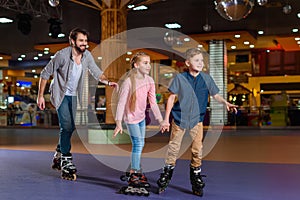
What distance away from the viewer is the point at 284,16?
12766mm

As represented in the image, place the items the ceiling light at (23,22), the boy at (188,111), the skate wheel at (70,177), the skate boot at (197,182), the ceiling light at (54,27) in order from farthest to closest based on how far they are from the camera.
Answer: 1. the ceiling light at (54,27)
2. the ceiling light at (23,22)
3. the skate wheel at (70,177)
4. the boy at (188,111)
5. the skate boot at (197,182)

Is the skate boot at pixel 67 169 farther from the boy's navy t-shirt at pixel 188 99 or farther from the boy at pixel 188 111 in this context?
the boy's navy t-shirt at pixel 188 99

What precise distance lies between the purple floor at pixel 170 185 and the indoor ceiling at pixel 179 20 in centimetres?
673

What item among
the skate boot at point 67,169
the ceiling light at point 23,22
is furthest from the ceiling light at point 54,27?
the skate boot at point 67,169

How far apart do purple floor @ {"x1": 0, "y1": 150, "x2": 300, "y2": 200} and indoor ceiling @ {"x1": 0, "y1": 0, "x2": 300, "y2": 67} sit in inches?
265

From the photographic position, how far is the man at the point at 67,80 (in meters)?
3.78

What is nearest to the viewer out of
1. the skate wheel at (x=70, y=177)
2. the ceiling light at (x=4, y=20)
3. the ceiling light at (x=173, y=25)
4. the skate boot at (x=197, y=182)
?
the skate boot at (x=197, y=182)

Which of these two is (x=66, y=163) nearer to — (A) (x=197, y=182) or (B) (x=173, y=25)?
(A) (x=197, y=182)

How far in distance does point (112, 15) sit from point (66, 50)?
14.3 ft

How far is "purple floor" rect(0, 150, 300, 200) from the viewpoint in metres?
3.09

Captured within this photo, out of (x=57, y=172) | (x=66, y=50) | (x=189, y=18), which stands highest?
(x=189, y=18)

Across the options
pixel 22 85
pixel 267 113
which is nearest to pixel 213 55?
pixel 267 113

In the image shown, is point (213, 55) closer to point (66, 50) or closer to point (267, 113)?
point (267, 113)

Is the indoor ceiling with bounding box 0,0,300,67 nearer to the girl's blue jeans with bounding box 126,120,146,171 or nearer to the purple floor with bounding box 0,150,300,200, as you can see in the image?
the purple floor with bounding box 0,150,300,200
